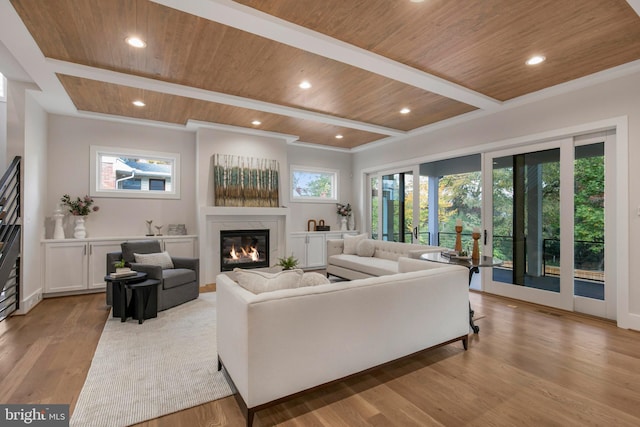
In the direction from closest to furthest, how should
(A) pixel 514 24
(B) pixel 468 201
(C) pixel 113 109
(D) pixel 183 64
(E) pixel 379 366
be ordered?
(E) pixel 379 366
(A) pixel 514 24
(D) pixel 183 64
(C) pixel 113 109
(B) pixel 468 201

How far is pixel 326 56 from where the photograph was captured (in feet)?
9.64

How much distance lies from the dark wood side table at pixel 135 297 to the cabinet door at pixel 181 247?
1.61m

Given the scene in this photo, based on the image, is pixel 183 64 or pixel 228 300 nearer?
pixel 228 300

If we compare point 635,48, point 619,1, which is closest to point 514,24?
point 619,1

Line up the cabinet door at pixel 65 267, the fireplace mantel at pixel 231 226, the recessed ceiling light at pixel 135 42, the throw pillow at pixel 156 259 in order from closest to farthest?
the recessed ceiling light at pixel 135 42 → the throw pillow at pixel 156 259 → the cabinet door at pixel 65 267 → the fireplace mantel at pixel 231 226

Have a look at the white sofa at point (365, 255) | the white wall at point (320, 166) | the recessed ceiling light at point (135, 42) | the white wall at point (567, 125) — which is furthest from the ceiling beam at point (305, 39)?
the white wall at point (320, 166)

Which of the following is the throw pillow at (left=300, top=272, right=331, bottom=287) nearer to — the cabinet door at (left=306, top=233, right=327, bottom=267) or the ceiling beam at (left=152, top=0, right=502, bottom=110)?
the ceiling beam at (left=152, top=0, right=502, bottom=110)

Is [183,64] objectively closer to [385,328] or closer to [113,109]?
[113,109]

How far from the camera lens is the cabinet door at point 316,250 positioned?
683 cm

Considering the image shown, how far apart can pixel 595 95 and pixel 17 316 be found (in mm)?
A: 7441

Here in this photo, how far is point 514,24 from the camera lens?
8.41ft

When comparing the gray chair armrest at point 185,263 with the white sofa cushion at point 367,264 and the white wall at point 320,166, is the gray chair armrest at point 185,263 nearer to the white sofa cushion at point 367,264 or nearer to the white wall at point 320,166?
the white sofa cushion at point 367,264

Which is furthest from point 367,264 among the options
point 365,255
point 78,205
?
point 78,205

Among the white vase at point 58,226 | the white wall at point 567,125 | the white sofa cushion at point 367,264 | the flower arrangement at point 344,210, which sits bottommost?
the white sofa cushion at point 367,264
